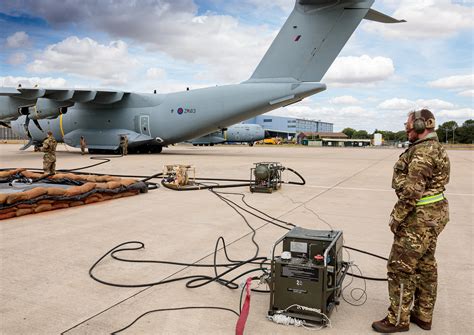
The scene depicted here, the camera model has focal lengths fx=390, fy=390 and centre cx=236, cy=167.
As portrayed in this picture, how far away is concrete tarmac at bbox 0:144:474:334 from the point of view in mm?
3439

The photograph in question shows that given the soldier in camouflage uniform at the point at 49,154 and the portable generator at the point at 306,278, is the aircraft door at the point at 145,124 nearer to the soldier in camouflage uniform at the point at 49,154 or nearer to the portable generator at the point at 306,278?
the soldier in camouflage uniform at the point at 49,154

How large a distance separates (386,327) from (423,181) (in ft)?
4.23

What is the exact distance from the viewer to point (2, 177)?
35.8 ft

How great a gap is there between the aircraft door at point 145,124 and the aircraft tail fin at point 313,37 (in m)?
9.14

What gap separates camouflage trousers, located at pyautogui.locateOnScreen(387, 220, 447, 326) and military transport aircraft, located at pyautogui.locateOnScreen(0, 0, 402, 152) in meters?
18.2

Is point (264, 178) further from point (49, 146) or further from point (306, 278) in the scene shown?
point (306, 278)

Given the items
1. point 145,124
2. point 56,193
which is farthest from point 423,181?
point 145,124

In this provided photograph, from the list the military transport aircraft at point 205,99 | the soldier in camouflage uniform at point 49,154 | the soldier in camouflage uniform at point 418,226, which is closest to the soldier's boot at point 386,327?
the soldier in camouflage uniform at point 418,226

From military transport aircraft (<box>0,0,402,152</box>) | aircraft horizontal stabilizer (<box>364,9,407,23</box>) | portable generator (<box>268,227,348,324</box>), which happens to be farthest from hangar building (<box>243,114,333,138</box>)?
portable generator (<box>268,227,348,324</box>)

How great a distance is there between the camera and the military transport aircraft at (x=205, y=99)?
19.9 metres

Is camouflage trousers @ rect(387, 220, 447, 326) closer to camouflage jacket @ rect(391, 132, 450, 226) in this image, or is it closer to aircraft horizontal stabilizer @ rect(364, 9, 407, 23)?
camouflage jacket @ rect(391, 132, 450, 226)

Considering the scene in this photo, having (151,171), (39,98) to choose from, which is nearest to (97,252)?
(151,171)

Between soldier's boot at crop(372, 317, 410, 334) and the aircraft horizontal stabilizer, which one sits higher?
the aircraft horizontal stabilizer

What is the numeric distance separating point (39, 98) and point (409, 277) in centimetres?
2495
